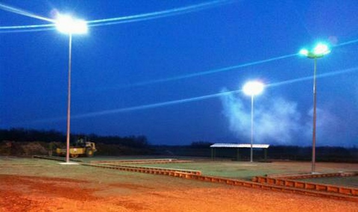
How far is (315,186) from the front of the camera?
21.0m

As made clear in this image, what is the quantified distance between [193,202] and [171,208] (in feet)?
4.82

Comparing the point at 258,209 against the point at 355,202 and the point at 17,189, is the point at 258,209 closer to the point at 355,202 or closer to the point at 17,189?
the point at 355,202

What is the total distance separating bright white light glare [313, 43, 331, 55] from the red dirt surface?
1540 cm

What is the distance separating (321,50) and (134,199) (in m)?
19.8

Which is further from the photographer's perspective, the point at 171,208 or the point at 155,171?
the point at 155,171

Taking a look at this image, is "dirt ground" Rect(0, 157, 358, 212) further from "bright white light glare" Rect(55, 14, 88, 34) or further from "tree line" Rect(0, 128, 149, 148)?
"tree line" Rect(0, 128, 149, 148)

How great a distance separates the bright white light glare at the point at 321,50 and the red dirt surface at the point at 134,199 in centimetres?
1540

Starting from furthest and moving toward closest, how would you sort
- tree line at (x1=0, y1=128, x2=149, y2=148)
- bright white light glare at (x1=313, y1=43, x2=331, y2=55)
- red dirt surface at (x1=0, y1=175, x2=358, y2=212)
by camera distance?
1. tree line at (x1=0, y1=128, x2=149, y2=148)
2. bright white light glare at (x1=313, y1=43, x2=331, y2=55)
3. red dirt surface at (x1=0, y1=175, x2=358, y2=212)

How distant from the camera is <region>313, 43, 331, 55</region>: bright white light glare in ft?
92.8

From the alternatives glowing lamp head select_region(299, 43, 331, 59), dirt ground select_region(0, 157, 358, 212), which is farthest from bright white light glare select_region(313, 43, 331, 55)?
dirt ground select_region(0, 157, 358, 212)

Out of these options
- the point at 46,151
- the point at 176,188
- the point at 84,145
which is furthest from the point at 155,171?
the point at 46,151

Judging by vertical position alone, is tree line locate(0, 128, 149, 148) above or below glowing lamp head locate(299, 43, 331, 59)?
below

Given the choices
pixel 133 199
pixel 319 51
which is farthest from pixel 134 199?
pixel 319 51

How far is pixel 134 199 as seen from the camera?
13008mm
